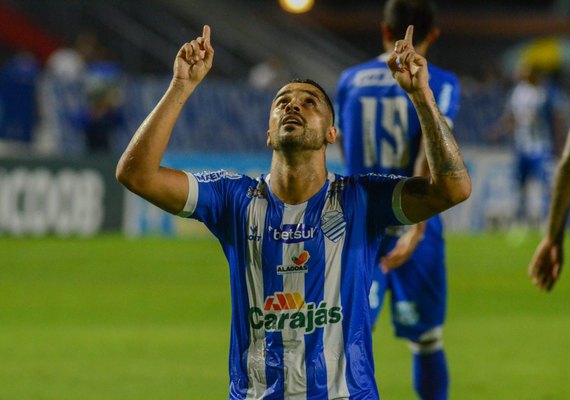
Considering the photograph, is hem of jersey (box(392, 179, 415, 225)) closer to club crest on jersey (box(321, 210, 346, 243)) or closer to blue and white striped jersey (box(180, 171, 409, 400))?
blue and white striped jersey (box(180, 171, 409, 400))

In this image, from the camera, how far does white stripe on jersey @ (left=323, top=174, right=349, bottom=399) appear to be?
16.1 ft

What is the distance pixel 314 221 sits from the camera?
5.07 meters

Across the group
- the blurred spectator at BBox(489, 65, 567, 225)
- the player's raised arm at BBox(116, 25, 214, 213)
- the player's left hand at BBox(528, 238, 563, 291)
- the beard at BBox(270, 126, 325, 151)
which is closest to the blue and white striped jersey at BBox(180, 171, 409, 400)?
the player's raised arm at BBox(116, 25, 214, 213)

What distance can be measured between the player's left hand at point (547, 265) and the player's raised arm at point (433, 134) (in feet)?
5.26

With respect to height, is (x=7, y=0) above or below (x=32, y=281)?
above

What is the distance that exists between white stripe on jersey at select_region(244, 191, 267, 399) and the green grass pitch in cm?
337

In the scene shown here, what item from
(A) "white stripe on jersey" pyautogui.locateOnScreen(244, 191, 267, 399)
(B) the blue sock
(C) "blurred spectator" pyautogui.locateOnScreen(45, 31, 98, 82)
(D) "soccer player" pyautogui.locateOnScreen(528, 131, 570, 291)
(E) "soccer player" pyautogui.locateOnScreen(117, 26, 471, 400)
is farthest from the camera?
(C) "blurred spectator" pyautogui.locateOnScreen(45, 31, 98, 82)

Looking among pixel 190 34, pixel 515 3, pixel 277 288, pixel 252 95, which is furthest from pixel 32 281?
pixel 515 3

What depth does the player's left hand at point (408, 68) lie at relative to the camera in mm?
4695

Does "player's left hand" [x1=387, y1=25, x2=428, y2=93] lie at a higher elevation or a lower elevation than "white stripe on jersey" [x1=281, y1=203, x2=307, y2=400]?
higher

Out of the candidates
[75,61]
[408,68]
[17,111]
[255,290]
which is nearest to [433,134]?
[408,68]

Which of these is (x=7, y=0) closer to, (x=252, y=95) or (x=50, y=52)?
(x=50, y=52)

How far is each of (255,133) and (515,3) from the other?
22646 millimetres

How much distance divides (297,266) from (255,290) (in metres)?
0.20
